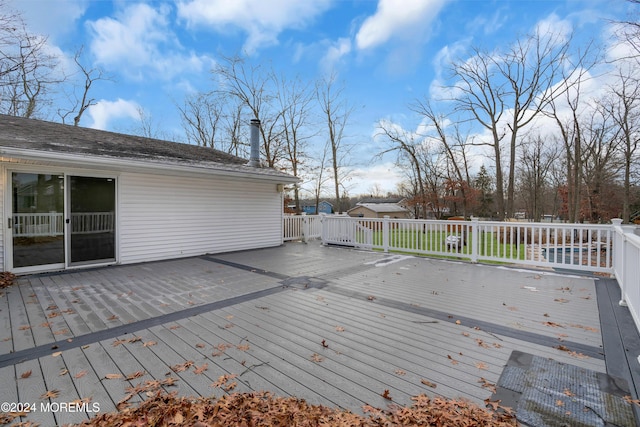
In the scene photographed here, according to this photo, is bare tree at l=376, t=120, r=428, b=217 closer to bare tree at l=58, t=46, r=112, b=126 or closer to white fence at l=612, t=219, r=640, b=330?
bare tree at l=58, t=46, r=112, b=126

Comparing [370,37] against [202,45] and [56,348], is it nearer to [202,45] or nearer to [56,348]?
[202,45]

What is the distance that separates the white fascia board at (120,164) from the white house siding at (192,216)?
482 millimetres

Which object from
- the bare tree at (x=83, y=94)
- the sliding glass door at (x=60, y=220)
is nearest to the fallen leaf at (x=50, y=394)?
the sliding glass door at (x=60, y=220)

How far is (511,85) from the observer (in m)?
13.2

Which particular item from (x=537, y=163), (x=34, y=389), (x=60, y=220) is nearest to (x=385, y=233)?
(x=34, y=389)

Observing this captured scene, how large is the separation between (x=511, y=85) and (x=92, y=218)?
1617 cm

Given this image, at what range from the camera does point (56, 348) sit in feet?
8.48

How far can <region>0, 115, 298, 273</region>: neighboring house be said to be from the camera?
525cm

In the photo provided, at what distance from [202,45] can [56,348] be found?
41.5 ft

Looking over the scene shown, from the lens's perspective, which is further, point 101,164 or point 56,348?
point 101,164

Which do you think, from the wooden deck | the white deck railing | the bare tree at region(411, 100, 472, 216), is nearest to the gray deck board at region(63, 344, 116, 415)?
the wooden deck

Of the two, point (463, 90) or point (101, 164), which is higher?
A: point (463, 90)

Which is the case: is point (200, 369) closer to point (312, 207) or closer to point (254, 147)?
point (254, 147)

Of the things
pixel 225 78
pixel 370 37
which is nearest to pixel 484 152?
pixel 370 37
